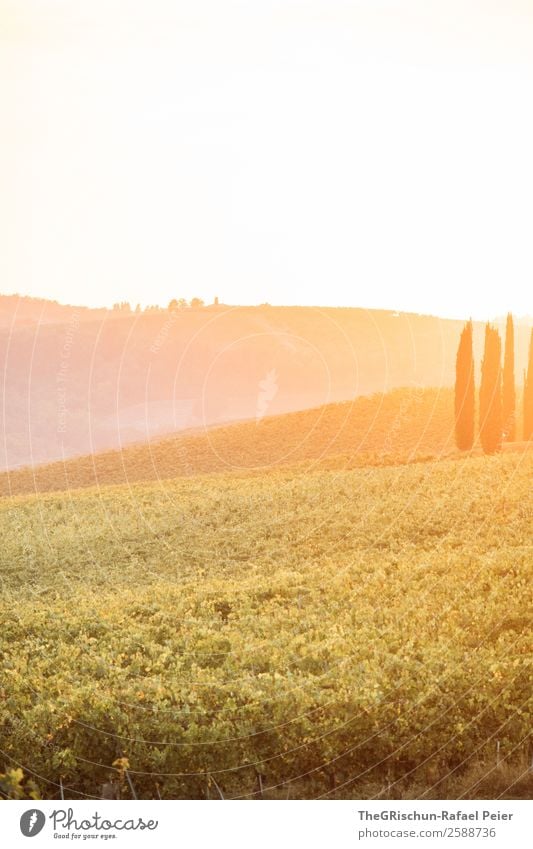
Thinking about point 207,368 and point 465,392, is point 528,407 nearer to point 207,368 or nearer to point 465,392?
point 465,392

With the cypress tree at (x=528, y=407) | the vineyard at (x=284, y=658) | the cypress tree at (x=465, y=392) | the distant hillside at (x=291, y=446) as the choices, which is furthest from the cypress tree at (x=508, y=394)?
the vineyard at (x=284, y=658)

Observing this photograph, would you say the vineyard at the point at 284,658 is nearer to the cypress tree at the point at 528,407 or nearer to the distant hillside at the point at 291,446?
the distant hillside at the point at 291,446

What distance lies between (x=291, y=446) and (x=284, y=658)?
27.9 meters

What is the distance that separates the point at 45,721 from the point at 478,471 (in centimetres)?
1490

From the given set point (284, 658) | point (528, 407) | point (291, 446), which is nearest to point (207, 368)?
point (291, 446)

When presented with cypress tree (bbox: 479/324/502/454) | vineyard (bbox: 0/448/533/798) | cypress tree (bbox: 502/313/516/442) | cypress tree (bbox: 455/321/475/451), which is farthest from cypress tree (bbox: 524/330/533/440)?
vineyard (bbox: 0/448/533/798)

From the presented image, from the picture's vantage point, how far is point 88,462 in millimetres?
41406

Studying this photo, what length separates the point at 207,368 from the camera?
88438 mm

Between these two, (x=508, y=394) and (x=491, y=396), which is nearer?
(x=491, y=396)

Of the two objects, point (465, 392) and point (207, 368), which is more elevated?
point (207, 368)

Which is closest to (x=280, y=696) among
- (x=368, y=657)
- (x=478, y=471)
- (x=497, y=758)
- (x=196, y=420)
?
(x=368, y=657)

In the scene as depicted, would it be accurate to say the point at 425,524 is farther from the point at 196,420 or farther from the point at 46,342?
the point at 46,342

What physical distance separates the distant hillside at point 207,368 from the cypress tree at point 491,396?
103 ft

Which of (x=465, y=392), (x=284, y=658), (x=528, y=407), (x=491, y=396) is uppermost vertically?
(x=465, y=392)
